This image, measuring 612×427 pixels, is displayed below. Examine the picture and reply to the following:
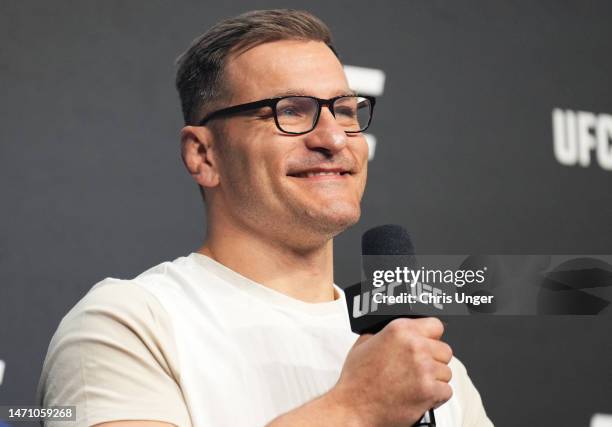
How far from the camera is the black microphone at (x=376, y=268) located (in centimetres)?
138

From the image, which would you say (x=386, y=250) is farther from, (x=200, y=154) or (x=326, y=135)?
(x=200, y=154)

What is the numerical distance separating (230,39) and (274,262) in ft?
1.52

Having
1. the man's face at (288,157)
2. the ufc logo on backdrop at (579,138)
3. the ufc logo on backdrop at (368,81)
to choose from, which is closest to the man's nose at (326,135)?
the man's face at (288,157)

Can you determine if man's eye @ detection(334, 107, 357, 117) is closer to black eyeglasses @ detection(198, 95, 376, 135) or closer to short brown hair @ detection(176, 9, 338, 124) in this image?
black eyeglasses @ detection(198, 95, 376, 135)

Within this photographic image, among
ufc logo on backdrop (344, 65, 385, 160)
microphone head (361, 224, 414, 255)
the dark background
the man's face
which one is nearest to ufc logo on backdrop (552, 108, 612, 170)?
the dark background

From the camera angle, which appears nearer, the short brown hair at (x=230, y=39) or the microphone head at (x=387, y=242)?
the microphone head at (x=387, y=242)

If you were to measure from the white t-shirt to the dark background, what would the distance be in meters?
1.56

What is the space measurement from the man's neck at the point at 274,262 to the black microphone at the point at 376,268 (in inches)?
7.7

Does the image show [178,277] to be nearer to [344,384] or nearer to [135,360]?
[135,360]

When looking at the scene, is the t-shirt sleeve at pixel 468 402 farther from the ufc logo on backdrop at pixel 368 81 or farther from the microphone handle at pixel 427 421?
the ufc logo on backdrop at pixel 368 81

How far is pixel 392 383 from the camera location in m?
1.28

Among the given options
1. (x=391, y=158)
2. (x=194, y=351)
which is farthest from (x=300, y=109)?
(x=391, y=158)

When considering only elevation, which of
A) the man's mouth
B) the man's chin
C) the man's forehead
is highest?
the man's forehead

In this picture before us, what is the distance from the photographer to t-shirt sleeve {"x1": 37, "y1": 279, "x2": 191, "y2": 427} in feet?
4.49
